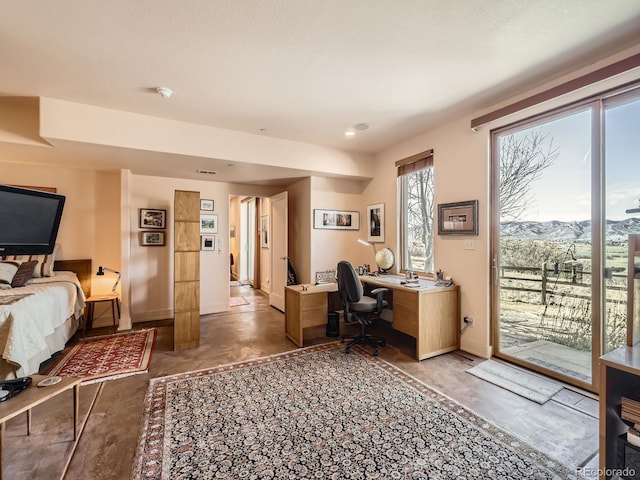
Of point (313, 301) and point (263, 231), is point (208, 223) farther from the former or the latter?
point (313, 301)

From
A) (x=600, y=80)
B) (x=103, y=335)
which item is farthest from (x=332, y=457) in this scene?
(x=103, y=335)

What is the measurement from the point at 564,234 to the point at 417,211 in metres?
1.66

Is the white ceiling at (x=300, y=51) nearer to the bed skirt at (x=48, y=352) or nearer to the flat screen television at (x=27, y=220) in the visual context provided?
the flat screen television at (x=27, y=220)

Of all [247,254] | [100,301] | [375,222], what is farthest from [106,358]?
[247,254]

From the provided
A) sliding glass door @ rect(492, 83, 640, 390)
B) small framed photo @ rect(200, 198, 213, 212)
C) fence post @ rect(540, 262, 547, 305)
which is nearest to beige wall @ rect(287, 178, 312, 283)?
small framed photo @ rect(200, 198, 213, 212)

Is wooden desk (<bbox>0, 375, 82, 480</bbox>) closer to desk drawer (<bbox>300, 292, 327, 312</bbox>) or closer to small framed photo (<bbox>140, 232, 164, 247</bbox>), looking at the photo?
desk drawer (<bbox>300, 292, 327, 312</bbox>)

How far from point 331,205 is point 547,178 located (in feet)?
9.05

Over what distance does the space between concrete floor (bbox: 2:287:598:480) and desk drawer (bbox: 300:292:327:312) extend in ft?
1.64

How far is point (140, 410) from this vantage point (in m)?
2.09

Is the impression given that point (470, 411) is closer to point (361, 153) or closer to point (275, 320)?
point (275, 320)

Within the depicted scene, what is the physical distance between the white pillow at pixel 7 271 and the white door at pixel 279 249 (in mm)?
3237

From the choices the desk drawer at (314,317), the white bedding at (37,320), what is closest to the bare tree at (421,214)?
the desk drawer at (314,317)

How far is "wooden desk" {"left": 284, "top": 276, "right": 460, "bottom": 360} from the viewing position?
294 centimetres

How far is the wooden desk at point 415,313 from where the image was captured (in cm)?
294
